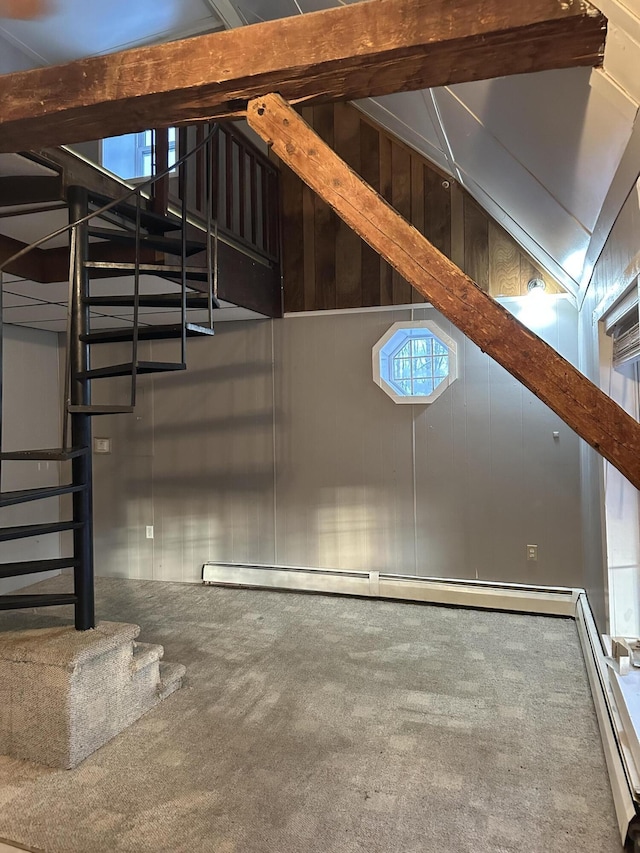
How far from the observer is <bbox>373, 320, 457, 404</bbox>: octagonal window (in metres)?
4.22

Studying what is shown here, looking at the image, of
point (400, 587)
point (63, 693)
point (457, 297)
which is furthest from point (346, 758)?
point (400, 587)

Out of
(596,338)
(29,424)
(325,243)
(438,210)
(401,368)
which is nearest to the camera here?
(596,338)

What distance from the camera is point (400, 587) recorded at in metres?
4.23

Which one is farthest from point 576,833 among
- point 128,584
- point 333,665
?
point 128,584

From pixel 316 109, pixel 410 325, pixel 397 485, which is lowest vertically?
pixel 397 485

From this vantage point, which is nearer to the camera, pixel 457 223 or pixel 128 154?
pixel 457 223

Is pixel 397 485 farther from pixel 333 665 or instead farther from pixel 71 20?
pixel 71 20

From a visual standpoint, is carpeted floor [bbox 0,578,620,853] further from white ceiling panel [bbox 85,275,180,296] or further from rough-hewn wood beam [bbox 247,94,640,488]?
white ceiling panel [bbox 85,275,180,296]

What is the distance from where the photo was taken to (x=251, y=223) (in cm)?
432

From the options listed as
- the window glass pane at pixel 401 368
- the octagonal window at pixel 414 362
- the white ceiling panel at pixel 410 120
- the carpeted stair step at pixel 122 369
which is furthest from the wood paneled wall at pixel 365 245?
the carpeted stair step at pixel 122 369

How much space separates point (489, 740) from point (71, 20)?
380cm

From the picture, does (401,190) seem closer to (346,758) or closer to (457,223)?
(457,223)

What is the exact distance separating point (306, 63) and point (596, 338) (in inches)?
77.6

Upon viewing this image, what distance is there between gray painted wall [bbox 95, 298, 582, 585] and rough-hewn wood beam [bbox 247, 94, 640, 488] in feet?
8.80
